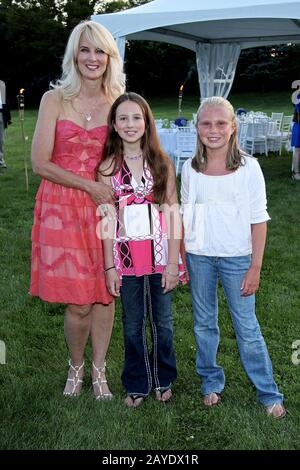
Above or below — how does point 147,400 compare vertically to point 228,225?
below

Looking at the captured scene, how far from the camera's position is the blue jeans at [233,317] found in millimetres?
2756

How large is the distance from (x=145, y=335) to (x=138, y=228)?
606mm

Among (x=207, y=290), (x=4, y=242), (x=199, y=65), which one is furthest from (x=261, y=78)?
(x=207, y=290)

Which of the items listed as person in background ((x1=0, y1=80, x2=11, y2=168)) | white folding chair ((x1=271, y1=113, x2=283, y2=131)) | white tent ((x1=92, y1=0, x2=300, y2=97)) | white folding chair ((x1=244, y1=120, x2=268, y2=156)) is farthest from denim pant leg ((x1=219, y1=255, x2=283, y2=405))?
white folding chair ((x1=271, y1=113, x2=283, y2=131))

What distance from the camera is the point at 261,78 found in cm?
3453

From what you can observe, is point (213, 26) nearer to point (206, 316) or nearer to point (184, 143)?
point (184, 143)

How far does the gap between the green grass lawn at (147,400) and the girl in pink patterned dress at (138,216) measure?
20.7 inches

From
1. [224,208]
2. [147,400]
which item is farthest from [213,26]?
[147,400]

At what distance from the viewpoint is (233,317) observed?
9.27 ft

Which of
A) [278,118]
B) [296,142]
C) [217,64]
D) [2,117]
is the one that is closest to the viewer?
[296,142]

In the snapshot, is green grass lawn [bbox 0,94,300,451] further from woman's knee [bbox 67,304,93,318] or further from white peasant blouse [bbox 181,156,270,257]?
white peasant blouse [bbox 181,156,270,257]

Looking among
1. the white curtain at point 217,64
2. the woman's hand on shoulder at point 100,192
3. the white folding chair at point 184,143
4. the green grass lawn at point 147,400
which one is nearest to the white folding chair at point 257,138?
the white curtain at point 217,64

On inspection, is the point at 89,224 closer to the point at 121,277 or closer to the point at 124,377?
the point at 121,277

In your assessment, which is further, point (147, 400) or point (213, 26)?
point (213, 26)
